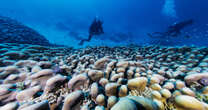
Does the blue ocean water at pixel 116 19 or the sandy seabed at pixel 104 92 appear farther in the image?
the blue ocean water at pixel 116 19

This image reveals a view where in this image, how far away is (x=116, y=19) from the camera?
62.4 meters

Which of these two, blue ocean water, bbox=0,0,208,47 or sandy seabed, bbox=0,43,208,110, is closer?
sandy seabed, bbox=0,43,208,110

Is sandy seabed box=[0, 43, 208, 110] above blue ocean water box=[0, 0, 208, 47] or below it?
below

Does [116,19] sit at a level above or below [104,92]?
above

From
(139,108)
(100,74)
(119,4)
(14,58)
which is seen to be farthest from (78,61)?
(119,4)

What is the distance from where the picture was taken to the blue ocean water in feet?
51.1

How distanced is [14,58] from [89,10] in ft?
259

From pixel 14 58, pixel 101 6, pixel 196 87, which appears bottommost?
pixel 196 87

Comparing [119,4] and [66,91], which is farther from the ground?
[119,4]

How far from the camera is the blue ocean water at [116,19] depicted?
15570 millimetres

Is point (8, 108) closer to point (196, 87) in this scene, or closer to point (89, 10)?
point (196, 87)

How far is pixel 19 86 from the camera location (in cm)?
140

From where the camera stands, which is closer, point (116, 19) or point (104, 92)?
point (104, 92)

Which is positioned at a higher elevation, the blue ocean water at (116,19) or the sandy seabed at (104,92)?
the blue ocean water at (116,19)
